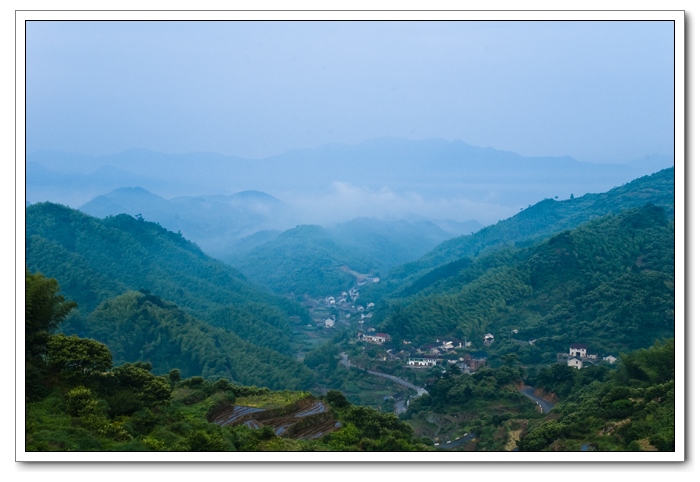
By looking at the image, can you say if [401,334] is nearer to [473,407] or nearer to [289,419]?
[473,407]

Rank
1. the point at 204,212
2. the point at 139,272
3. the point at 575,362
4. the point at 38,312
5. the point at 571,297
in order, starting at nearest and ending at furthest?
the point at 38,312 → the point at 575,362 → the point at 571,297 → the point at 139,272 → the point at 204,212

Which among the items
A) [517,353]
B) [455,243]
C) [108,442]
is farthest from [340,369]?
[455,243]

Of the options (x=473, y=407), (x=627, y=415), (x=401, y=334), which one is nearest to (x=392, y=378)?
(x=401, y=334)

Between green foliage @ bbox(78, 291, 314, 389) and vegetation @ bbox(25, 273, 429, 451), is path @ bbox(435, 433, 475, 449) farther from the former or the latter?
green foliage @ bbox(78, 291, 314, 389)

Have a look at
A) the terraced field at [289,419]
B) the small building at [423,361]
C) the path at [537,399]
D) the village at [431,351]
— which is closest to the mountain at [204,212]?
the village at [431,351]

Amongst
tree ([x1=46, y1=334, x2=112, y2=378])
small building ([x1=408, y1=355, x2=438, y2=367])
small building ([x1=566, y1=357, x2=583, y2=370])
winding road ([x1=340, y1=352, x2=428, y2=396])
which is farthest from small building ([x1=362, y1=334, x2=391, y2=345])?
tree ([x1=46, y1=334, x2=112, y2=378])

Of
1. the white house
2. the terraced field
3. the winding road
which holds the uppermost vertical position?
the terraced field
